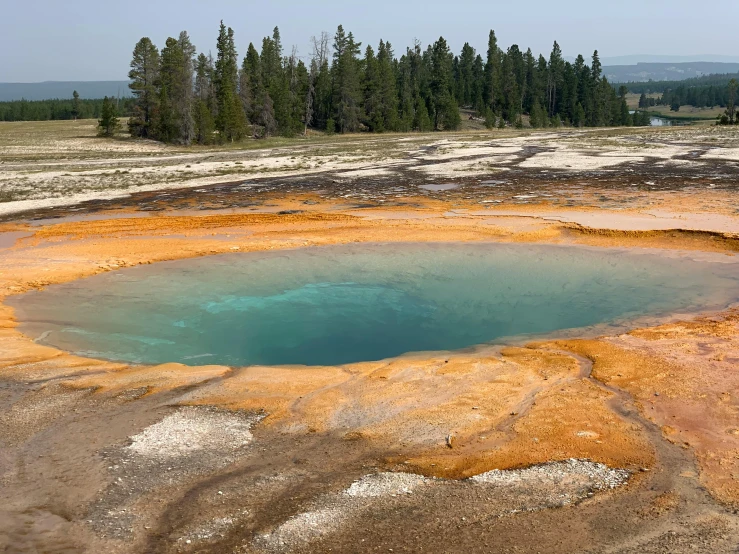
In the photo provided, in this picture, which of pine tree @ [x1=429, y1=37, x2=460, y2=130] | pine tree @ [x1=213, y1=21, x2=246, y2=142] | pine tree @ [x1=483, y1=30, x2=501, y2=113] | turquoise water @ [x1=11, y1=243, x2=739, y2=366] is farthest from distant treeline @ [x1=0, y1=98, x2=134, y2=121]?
turquoise water @ [x1=11, y1=243, x2=739, y2=366]

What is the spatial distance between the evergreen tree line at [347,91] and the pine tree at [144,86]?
9 centimetres

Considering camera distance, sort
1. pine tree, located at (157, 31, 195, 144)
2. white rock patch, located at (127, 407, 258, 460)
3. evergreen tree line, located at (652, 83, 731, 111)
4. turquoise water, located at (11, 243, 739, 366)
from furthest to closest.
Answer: evergreen tree line, located at (652, 83, 731, 111)
pine tree, located at (157, 31, 195, 144)
turquoise water, located at (11, 243, 739, 366)
white rock patch, located at (127, 407, 258, 460)

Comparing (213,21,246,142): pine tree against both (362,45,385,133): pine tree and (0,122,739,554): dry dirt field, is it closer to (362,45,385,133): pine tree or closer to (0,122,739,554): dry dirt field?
(362,45,385,133): pine tree

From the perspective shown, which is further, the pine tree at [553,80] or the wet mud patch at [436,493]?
the pine tree at [553,80]

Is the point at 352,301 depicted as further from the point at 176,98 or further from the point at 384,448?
the point at 176,98

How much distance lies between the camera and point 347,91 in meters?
69.9

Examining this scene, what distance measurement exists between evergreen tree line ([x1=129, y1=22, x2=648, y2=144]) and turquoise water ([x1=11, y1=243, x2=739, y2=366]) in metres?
42.2

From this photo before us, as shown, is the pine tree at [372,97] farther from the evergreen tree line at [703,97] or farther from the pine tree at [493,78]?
the evergreen tree line at [703,97]

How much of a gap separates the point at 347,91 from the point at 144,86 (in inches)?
780

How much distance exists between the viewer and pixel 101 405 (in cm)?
799

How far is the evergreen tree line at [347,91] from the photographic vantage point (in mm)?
56750

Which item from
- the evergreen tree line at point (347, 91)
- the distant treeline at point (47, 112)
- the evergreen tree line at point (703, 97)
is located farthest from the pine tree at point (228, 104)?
the evergreen tree line at point (703, 97)

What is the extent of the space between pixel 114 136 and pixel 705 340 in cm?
5765

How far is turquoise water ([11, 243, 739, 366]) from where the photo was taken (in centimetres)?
1072
